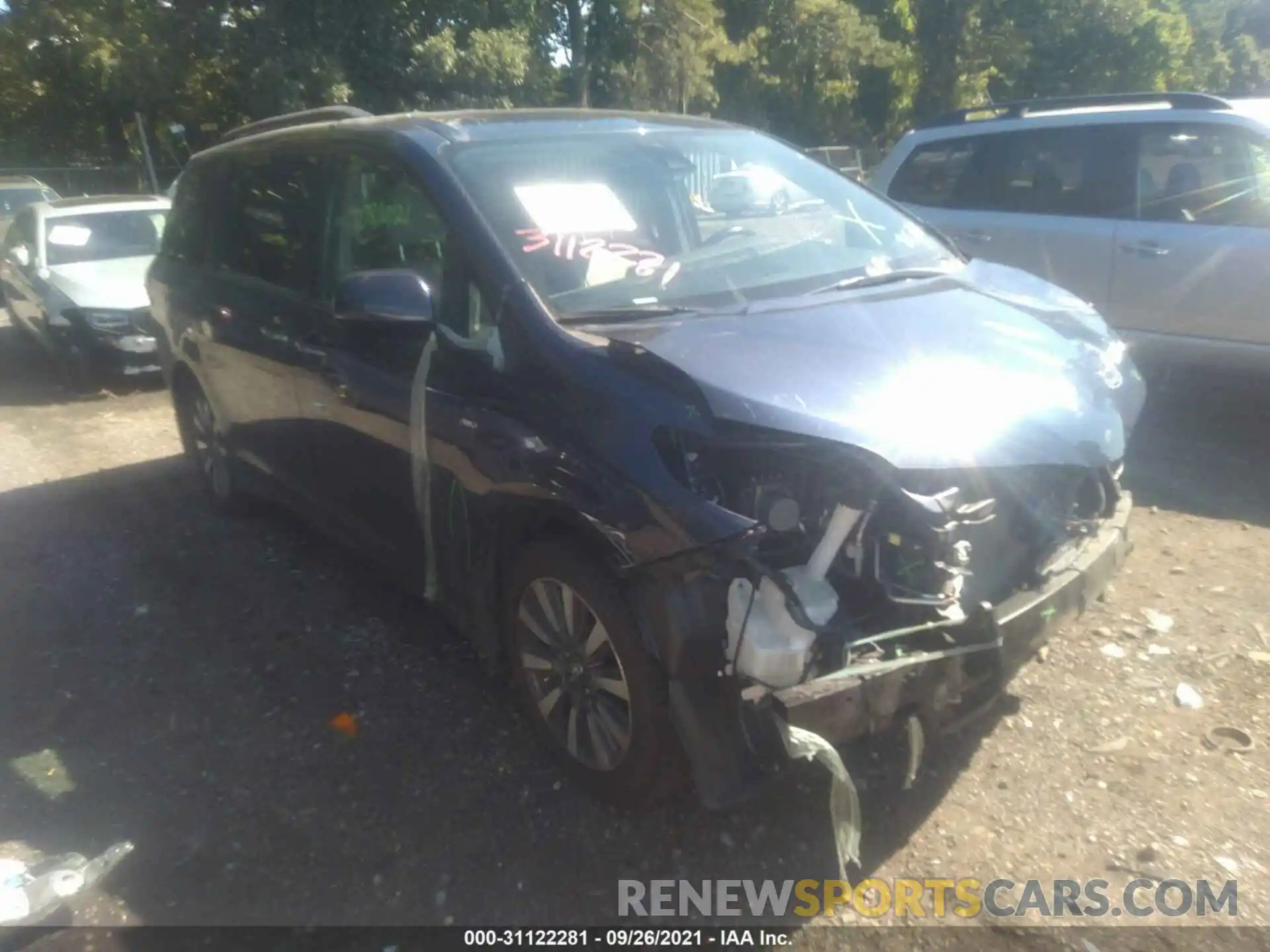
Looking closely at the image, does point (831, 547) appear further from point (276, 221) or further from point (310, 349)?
point (276, 221)

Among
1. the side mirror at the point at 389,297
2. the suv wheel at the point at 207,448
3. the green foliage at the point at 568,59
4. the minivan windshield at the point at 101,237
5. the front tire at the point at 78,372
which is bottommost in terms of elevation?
the front tire at the point at 78,372

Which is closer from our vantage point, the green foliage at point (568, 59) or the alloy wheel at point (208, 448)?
the alloy wheel at point (208, 448)

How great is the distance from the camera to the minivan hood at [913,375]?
269cm

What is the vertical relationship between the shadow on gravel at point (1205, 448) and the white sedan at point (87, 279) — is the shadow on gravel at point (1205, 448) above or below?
below

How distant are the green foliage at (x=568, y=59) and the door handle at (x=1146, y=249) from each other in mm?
14941

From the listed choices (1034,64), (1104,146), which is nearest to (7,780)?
(1104,146)

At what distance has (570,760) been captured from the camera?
327cm

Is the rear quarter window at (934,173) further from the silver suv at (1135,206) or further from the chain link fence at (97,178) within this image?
the chain link fence at (97,178)

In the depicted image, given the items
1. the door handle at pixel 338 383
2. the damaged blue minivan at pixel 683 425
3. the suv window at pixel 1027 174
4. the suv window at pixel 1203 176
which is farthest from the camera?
the suv window at pixel 1027 174

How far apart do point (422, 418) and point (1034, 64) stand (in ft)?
136

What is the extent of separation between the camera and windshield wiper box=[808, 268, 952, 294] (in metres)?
3.55

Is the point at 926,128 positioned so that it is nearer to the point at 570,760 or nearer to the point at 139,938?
the point at 570,760
